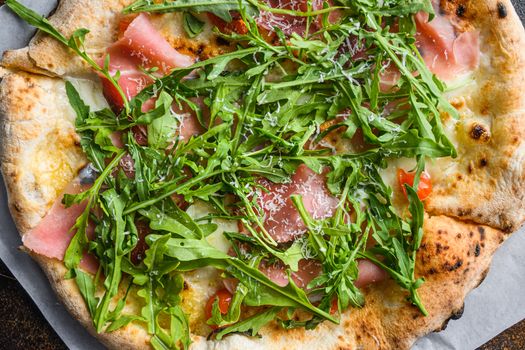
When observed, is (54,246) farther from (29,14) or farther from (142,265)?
(29,14)

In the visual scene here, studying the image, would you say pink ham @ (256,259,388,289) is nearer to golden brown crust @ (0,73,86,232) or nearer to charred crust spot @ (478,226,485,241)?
charred crust spot @ (478,226,485,241)

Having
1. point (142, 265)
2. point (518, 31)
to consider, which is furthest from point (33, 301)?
point (518, 31)

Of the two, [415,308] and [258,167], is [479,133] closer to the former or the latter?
[415,308]

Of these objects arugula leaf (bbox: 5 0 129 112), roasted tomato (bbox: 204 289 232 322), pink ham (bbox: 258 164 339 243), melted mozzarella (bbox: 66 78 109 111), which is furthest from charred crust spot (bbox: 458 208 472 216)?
melted mozzarella (bbox: 66 78 109 111)

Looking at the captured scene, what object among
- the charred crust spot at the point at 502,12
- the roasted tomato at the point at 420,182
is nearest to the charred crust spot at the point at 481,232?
the roasted tomato at the point at 420,182

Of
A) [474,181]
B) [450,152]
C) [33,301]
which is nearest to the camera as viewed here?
[450,152]

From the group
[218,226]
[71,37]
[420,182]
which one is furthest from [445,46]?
[71,37]
